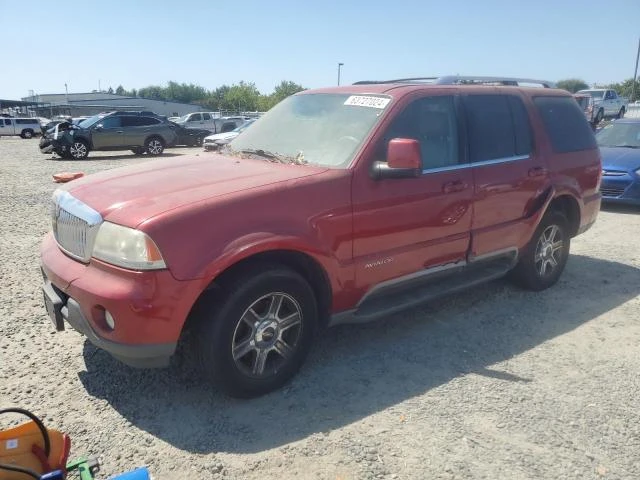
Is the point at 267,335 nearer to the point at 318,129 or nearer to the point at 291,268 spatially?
the point at 291,268

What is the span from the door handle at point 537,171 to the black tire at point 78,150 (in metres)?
17.8

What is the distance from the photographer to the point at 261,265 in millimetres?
3090

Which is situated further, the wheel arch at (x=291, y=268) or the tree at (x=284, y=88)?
the tree at (x=284, y=88)

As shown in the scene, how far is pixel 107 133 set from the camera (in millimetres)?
19562

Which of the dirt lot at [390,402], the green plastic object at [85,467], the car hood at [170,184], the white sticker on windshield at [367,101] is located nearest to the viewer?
the green plastic object at [85,467]

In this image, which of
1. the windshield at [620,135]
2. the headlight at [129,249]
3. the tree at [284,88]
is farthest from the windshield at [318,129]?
the tree at [284,88]

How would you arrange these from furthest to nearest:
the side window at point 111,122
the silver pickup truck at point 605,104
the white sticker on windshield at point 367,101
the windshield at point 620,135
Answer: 1. the silver pickup truck at point 605,104
2. the side window at point 111,122
3. the windshield at point 620,135
4. the white sticker on windshield at point 367,101

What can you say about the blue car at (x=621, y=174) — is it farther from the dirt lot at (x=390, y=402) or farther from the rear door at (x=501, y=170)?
the rear door at (x=501, y=170)

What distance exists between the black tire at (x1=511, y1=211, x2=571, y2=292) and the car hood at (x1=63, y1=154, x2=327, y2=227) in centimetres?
252

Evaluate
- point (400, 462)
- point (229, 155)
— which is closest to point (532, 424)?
point (400, 462)

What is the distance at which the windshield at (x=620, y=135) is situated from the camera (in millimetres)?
10203

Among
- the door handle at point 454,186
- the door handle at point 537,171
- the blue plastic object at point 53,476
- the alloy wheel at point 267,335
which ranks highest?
the door handle at point 537,171

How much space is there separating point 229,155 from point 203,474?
2.40m

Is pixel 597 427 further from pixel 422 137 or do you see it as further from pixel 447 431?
pixel 422 137
